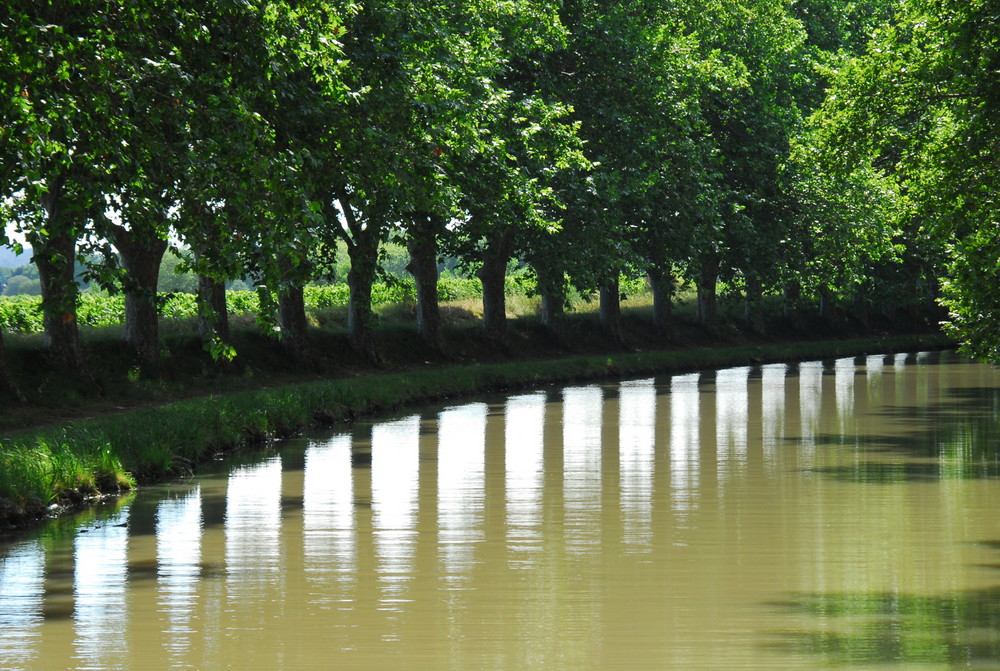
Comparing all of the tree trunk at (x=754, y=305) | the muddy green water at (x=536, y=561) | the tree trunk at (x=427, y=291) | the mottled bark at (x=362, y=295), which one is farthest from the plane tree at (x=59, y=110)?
the tree trunk at (x=754, y=305)

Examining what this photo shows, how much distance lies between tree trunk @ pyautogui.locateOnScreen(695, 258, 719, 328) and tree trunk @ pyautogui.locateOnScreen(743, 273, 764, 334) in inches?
60.1

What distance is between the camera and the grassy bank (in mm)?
16281

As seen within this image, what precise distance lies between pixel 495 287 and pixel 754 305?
1771 cm

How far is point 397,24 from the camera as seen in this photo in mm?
29344

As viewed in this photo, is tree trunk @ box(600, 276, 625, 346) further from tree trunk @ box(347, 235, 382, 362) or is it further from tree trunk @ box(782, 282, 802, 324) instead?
tree trunk @ box(782, 282, 802, 324)

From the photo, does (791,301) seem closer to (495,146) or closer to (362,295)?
(362,295)

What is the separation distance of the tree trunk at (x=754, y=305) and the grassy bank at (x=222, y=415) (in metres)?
5.58

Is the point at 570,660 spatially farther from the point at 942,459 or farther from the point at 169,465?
the point at 942,459

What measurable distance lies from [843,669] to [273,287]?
9.70 m

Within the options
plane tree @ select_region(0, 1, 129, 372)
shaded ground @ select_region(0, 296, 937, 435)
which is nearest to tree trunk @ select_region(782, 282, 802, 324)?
shaded ground @ select_region(0, 296, 937, 435)

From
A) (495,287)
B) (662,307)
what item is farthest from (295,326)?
(662,307)

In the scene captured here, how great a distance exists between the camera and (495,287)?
4628 cm

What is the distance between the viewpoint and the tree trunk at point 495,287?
45.6 metres

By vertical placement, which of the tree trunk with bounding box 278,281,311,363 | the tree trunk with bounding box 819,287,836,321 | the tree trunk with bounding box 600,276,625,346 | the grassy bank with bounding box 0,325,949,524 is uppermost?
the tree trunk with bounding box 819,287,836,321
